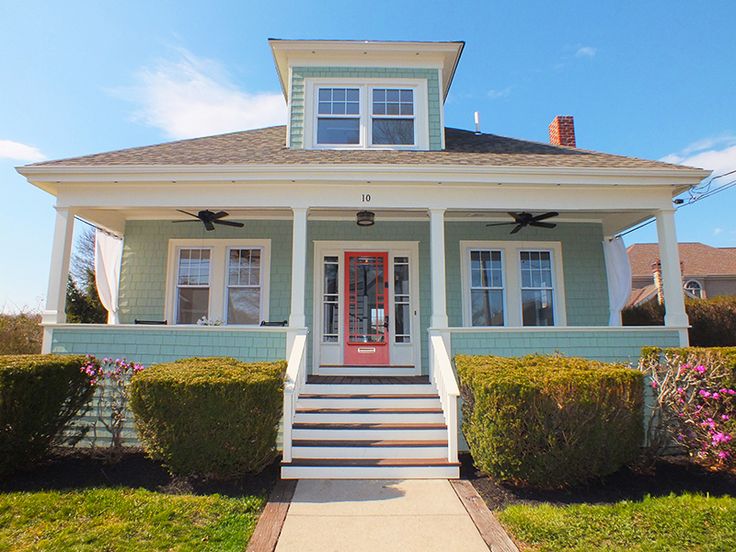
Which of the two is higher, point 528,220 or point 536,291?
point 528,220

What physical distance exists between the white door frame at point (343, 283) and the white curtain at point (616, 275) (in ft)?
12.2

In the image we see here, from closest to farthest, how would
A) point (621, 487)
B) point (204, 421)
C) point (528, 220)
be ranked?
point (204, 421) < point (621, 487) < point (528, 220)

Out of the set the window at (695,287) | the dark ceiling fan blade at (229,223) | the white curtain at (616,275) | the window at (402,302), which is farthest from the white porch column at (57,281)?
the window at (695,287)

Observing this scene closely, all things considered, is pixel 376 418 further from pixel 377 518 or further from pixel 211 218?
pixel 211 218

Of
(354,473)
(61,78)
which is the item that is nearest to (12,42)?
(61,78)

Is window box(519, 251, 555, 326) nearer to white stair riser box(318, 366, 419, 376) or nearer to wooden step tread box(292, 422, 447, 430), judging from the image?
white stair riser box(318, 366, 419, 376)

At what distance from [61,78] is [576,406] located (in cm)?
929

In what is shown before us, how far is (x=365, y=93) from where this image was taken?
26.5 ft

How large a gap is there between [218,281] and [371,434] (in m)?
4.43

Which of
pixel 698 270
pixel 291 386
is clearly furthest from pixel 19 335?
pixel 698 270

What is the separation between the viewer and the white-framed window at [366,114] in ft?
26.0

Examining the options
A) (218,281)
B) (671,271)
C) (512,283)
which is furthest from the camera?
(512,283)

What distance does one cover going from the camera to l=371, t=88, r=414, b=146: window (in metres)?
8.00

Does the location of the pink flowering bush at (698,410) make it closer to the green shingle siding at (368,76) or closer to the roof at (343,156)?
the roof at (343,156)
